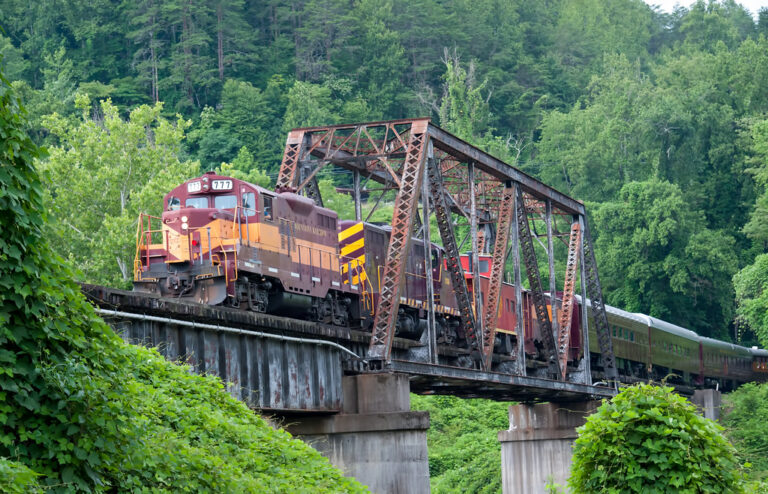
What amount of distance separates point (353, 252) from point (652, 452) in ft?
58.9

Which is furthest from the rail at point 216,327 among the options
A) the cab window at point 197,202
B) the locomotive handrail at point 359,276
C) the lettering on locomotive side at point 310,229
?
the cab window at point 197,202

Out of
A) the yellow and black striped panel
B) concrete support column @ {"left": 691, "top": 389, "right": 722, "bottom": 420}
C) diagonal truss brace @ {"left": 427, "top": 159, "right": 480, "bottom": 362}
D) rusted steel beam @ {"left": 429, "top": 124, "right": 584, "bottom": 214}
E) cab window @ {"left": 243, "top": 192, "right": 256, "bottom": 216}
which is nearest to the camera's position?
cab window @ {"left": 243, "top": 192, "right": 256, "bottom": 216}

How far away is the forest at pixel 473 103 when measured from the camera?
266ft

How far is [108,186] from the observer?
52438mm

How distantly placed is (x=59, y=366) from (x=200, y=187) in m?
16.7

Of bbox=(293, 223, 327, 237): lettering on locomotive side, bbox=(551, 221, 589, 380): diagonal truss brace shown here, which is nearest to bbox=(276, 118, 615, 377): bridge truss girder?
bbox=(551, 221, 589, 380): diagonal truss brace

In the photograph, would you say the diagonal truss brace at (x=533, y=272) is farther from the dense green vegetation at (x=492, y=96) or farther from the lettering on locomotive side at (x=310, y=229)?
the dense green vegetation at (x=492, y=96)

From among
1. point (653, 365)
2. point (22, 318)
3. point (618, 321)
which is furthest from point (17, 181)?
point (653, 365)

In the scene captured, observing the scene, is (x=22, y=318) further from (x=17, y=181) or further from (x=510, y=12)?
(x=510, y=12)

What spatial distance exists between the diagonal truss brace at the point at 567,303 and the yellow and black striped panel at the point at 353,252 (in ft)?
31.3

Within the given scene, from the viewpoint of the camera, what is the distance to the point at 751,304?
62312 millimetres

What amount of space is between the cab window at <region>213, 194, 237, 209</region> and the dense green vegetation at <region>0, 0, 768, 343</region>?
2953 cm

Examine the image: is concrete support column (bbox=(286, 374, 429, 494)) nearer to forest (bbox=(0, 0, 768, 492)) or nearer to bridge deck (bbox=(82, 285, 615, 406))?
bridge deck (bbox=(82, 285, 615, 406))

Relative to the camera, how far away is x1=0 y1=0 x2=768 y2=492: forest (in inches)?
3191
